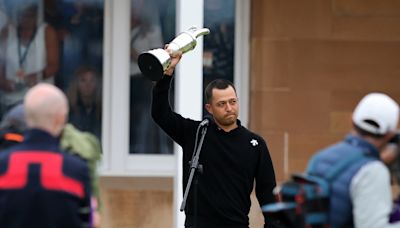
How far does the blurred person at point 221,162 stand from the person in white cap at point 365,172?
77.2 inches

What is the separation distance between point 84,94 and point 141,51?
0.67 m

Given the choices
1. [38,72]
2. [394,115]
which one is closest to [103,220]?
[38,72]

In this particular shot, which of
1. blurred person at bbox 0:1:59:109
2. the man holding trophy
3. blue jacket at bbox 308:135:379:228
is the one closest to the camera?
blue jacket at bbox 308:135:379:228

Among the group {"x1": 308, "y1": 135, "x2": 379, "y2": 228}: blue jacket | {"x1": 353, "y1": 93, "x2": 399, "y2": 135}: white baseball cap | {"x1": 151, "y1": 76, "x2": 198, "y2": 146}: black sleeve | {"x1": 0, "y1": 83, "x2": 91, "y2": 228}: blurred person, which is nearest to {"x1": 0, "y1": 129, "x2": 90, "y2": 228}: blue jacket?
{"x1": 0, "y1": 83, "x2": 91, "y2": 228}: blurred person

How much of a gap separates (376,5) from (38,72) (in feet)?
10.6

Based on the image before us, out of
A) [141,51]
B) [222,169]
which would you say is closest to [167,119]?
[222,169]

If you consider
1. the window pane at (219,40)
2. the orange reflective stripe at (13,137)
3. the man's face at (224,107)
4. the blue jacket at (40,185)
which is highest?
the window pane at (219,40)

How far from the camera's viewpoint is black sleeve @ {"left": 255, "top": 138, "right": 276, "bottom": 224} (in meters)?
7.76

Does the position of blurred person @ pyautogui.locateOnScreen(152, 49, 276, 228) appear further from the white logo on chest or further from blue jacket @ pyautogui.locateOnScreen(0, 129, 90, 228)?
blue jacket @ pyautogui.locateOnScreen(0, 129, 90, 228)

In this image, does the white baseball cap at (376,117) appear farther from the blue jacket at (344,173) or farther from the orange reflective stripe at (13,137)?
the orange reflective stripe at (13,137)

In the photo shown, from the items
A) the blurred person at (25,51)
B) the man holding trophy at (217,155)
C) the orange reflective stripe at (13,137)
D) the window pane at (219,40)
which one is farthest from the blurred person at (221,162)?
the blurred person at (25,51)

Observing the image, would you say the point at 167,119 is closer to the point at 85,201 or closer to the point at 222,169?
the point at 222,169

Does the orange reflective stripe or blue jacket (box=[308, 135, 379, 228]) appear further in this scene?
the orange reflective stripe

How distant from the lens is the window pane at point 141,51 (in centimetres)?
1111
